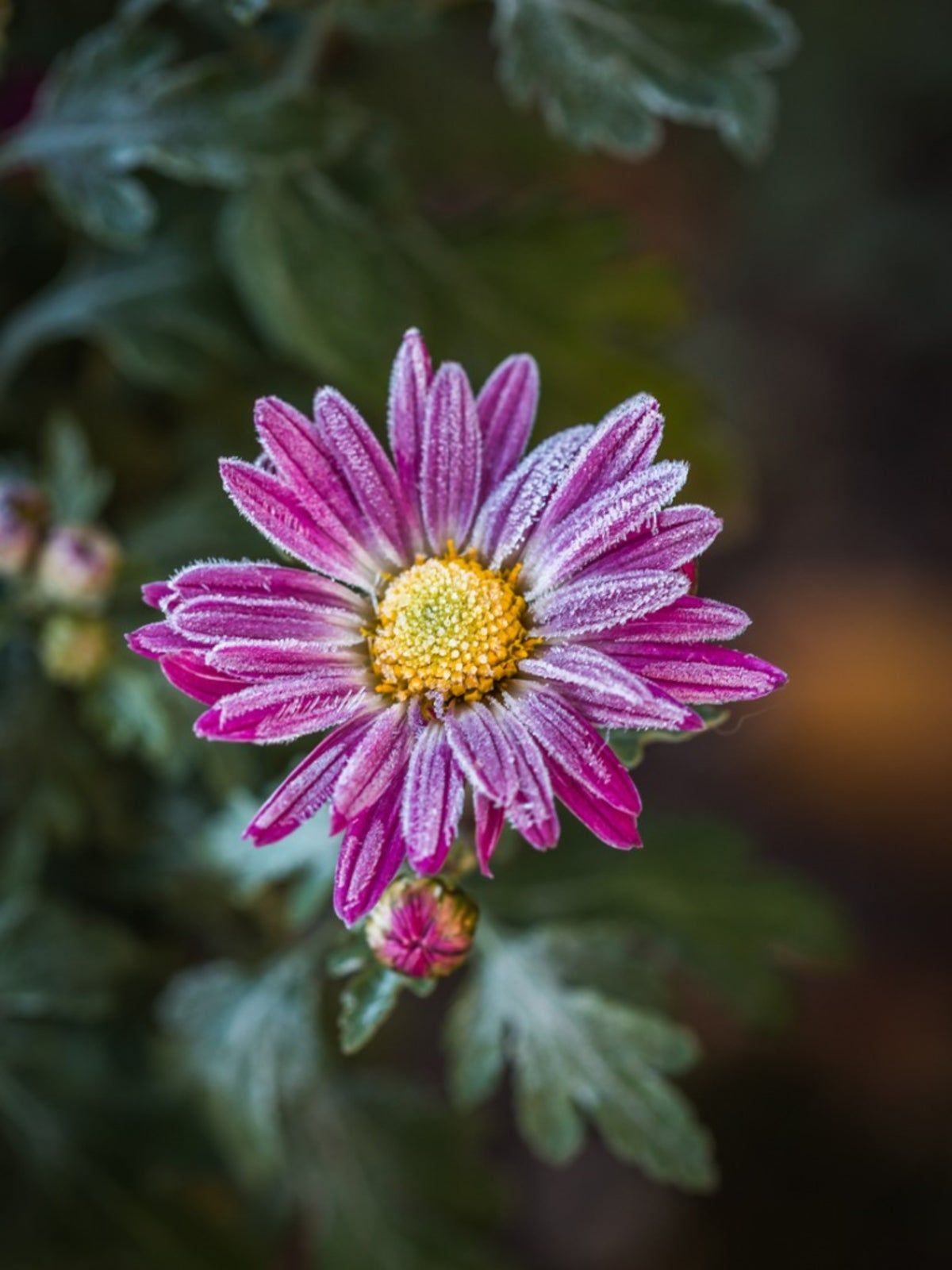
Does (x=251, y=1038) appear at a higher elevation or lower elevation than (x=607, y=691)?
lower

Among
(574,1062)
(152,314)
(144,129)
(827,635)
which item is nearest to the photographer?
(574,1062)

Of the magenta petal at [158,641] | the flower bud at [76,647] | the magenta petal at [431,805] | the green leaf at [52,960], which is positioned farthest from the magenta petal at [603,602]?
the green leaf at [52,960]

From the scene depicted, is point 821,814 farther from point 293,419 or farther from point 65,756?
point 293,419

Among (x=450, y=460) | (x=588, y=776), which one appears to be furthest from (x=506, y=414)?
(x=588, y=776)

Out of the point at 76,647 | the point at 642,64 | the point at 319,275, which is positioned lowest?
the point at 76,647

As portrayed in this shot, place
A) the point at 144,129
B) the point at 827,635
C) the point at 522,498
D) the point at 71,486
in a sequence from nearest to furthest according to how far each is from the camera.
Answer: the point at 522,498 → the point at 144,129 → the point at 71,486 → the point at 827,635

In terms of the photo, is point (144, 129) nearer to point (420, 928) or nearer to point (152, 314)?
point (152, 314)

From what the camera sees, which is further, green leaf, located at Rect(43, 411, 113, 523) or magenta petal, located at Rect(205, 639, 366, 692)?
green leaf, located at Rect(43, 411, 113, 523)

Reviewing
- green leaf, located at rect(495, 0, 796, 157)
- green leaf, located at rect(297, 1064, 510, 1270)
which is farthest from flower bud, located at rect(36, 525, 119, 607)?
green leaf, located at rect(297, 1064, 510, 1270)

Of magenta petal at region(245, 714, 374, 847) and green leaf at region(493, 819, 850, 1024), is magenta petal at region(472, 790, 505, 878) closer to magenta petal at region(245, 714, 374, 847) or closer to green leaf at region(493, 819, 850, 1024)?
magenta petal at region(245, 714, 374, 847)
